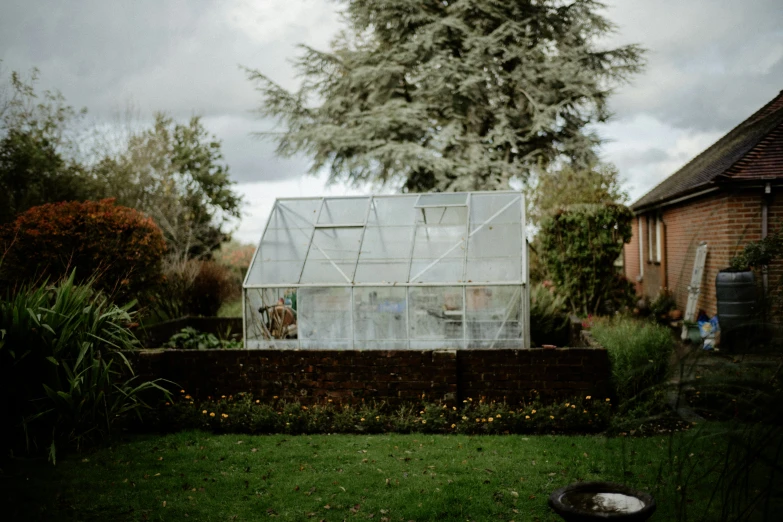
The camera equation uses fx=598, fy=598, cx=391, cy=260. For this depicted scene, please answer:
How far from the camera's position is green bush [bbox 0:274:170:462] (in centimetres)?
554

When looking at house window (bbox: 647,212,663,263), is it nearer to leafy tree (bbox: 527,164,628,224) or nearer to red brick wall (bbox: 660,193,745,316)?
red brick wall (bbox: 660,193,745,316)

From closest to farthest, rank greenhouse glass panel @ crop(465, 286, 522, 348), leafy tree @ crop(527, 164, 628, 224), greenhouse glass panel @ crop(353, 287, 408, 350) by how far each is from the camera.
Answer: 1. greenhouse glass panel @ crop(465, 286, 522, 348)
2. greenhouse glass panel @ crop(353, 287, 408, 350)
3. leafy tree @ crop(527, 164, 628, 224)

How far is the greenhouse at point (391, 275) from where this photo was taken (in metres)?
8.23

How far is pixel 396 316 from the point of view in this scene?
27.5 feet

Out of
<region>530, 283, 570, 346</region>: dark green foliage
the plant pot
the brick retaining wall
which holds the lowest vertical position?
the plant pot

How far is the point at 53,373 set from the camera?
5.79 m

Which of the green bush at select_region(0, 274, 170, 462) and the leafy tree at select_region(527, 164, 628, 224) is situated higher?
the leafy tree at select_region(527, 164, 628, 224)

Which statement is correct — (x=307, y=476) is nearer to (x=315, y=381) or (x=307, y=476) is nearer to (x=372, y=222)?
(x=315, y=381)

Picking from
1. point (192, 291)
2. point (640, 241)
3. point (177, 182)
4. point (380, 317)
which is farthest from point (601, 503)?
point (177, 182)

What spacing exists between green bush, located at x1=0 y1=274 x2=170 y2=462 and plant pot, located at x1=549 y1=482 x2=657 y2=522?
4.39 meters

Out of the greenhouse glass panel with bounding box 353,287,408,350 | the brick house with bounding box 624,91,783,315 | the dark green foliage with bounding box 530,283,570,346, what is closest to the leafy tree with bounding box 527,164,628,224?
the brick house with bounding box 624,91,783,315

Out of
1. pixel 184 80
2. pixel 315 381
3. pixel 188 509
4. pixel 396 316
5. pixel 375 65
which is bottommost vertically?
pixel 188 509

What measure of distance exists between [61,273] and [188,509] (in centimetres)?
646

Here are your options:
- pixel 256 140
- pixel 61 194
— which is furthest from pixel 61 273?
pixel 256 140
